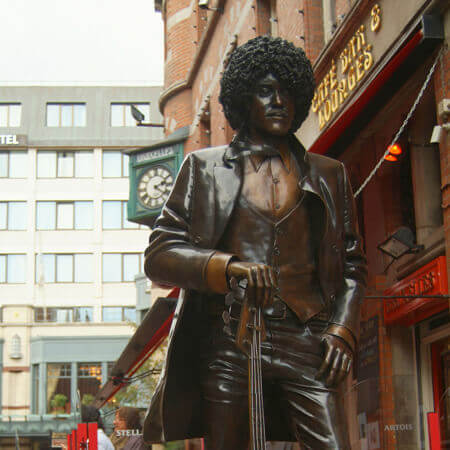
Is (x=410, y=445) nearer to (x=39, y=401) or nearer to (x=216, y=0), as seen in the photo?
(x=216, y=0)

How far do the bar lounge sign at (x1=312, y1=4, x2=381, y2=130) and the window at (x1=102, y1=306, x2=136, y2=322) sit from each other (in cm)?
4575

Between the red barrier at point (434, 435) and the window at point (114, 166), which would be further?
the window at point (114, 166)

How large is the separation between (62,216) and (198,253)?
187 ft

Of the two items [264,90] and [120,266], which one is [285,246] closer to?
[264,90]

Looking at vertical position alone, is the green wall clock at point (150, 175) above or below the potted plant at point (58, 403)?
above

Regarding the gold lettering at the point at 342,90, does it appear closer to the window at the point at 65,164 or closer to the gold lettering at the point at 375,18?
the gold lettering at the point at 375,18

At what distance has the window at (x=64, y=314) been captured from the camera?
56.7m

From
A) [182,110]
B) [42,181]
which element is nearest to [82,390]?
[42,181]

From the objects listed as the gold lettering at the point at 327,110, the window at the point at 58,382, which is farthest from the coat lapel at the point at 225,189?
the window at the point at 58,382

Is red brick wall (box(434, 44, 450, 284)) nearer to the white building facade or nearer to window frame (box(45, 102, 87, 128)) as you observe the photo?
the white building facade

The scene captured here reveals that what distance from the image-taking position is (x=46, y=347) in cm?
5478

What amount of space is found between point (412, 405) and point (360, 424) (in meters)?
0.62

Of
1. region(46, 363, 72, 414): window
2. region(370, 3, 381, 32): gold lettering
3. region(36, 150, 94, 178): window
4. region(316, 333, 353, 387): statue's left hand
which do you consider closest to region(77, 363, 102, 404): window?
region(46, 363, 72, 414): window

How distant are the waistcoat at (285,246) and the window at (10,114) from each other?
5895 cm
